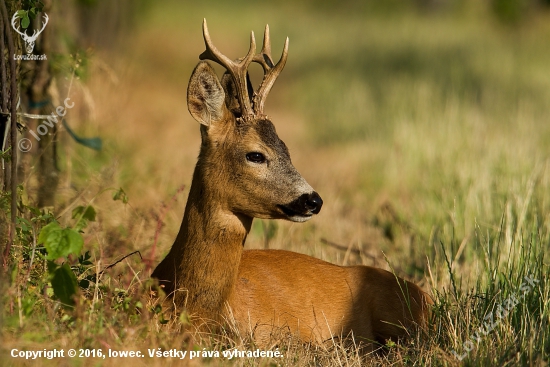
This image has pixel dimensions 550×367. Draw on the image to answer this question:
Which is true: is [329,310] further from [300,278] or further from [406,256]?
[406,256]

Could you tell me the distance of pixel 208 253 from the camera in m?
4.32

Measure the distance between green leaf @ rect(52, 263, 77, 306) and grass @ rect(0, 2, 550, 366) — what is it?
0.27ft

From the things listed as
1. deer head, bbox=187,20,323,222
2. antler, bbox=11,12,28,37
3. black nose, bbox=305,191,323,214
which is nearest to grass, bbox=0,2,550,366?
deer head, bbox=187,20,323,222

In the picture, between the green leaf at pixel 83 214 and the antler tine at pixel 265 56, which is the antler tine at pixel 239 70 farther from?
the green leaf at pixel 83 214

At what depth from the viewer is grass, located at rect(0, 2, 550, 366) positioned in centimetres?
389

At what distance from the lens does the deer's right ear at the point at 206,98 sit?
4465 mm

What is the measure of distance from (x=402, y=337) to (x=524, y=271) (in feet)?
2.58

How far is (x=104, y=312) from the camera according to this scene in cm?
379

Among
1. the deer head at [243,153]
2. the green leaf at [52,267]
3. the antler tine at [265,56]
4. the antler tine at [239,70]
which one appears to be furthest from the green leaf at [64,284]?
the antler tine at [265,56]

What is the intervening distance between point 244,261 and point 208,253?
0.60 metres

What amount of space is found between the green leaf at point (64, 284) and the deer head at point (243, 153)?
94 centimetres

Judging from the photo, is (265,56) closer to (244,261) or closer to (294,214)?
(294,214)

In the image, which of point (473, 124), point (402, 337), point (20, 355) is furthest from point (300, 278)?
point (473, 124)

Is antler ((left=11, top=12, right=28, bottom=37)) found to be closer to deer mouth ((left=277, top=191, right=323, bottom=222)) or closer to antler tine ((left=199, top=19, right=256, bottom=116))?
antler tine ((left=199, top=19, right=256, bottom=116))
